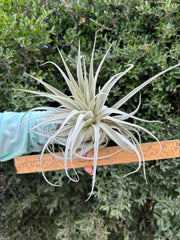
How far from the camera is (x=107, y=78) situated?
Result: 1.13m

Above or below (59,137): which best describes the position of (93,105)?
above

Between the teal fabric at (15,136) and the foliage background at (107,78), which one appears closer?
the teal fabric at (15,136)

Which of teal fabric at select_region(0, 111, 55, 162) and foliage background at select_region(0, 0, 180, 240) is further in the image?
foliage background at select_region(0, 0, 180, 240)

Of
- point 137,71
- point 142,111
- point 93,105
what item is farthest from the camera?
point 142,111

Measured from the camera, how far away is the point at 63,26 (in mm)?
1212

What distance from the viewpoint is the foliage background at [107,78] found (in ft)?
3.39

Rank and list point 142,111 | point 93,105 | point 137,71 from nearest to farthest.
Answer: point 93,105 → point 137,71 → point 142,111

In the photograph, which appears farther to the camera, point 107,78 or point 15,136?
point 107,78

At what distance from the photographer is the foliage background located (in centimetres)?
103

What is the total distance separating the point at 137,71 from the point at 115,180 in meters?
0.52

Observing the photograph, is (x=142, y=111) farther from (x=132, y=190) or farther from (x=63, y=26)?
(x=63, y=26)

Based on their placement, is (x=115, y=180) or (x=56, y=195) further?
(x=56, y=195)

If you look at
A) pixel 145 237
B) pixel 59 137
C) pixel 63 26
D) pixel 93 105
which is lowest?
pixel 145 237

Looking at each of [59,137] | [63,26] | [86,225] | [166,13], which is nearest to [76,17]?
[63,26]
